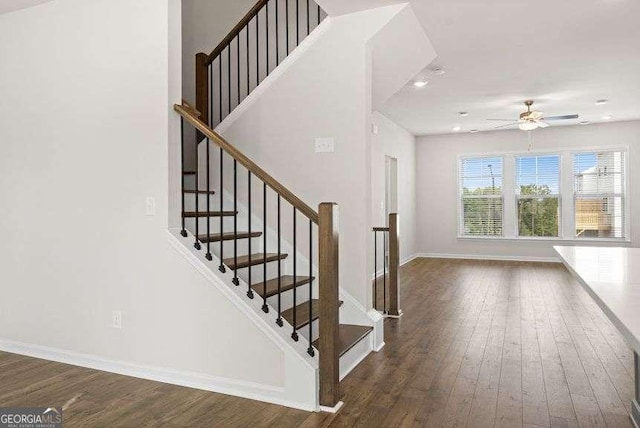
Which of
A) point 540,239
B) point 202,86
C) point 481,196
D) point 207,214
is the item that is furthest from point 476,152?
point 207,214

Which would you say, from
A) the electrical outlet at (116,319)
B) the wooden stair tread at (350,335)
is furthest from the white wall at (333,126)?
the electrical outlet at (116,319)

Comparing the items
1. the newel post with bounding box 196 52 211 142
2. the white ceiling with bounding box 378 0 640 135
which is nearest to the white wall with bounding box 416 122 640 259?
the white ceiling with bounding box 378 0 640 135

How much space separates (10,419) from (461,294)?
192 inches

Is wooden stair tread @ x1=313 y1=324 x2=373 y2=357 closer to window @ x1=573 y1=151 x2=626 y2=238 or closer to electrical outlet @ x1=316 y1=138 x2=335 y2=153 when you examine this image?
electrical outlet @ x1=316 y1=138 x2=335 y2=153

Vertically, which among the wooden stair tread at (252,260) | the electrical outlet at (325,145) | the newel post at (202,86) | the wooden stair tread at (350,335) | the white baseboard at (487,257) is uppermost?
the newel post at (202,86)

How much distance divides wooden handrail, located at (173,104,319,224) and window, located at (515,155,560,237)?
7.47m

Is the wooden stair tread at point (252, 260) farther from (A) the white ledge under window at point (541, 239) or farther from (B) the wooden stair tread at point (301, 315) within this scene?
(A) the white ledge under window at point (541, 239)

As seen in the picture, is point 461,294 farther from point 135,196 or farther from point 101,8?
point 101,8

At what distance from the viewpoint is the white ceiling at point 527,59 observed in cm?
361

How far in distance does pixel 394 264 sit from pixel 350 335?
1.44 m

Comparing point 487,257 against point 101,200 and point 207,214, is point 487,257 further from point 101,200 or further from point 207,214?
point 101,200

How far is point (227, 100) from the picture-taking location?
5.11m

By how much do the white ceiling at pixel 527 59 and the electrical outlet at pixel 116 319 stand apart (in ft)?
9.87

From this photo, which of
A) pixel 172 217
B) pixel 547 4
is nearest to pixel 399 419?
pixel 172 217
